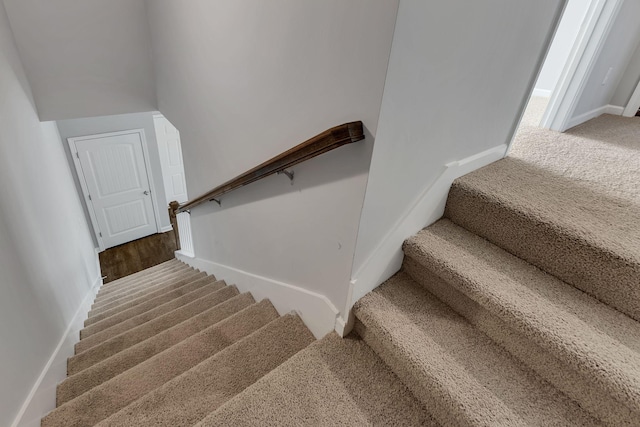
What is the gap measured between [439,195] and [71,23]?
3.00m

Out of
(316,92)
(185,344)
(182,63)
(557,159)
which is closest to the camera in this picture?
(316,92)

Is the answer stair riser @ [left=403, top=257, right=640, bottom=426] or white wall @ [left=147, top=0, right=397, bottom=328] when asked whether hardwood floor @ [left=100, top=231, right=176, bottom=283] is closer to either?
white wall @ [left=147, top=0, right=397, bottom=328]

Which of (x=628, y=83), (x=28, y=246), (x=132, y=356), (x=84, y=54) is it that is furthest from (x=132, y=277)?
(x=628, y=83)

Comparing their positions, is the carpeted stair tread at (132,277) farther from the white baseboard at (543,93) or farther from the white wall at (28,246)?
the white baseboard at (543,93)

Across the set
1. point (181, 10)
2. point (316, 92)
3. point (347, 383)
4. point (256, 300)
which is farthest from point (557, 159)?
point (181, 10)

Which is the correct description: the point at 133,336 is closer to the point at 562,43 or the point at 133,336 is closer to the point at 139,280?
the point at 139,280

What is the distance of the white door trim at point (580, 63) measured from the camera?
1.69 m

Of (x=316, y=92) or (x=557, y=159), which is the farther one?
(x=557, y=159)

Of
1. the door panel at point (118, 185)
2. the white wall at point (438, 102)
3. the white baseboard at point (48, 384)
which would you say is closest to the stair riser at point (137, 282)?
the white baseboard at point (48, 384)

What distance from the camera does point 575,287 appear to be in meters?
1.08

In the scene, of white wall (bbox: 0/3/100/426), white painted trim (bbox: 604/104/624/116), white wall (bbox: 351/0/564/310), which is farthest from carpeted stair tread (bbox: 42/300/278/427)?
white painted trim (bbox: 604/104/624/116)

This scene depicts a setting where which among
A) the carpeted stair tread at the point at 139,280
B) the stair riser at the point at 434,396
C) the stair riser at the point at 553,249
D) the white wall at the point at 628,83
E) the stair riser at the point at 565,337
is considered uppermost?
the white wall at the point at 628,83

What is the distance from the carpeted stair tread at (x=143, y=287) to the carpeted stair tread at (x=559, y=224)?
2.90 meters

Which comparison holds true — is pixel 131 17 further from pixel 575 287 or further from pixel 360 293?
pixel 575 287
